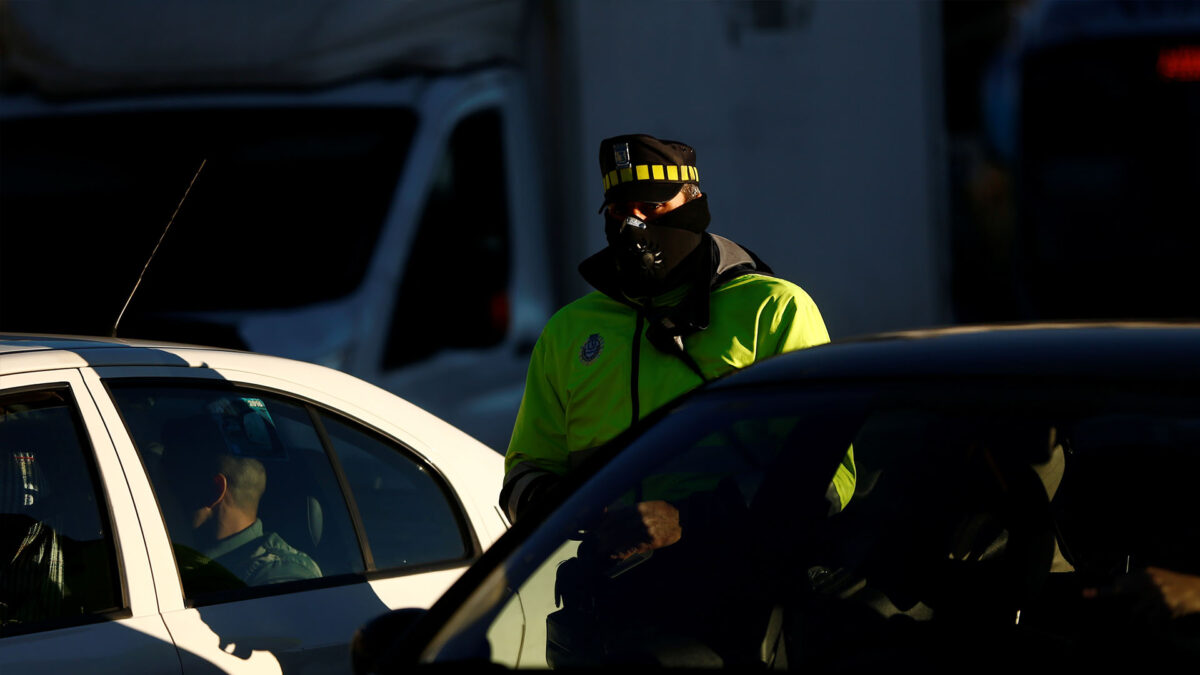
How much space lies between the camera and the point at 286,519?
3.51 m

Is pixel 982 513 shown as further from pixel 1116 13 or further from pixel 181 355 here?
pixel 1116 13

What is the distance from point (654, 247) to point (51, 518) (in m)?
1.35

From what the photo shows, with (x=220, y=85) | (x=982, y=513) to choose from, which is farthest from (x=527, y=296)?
(x=982, y=513)

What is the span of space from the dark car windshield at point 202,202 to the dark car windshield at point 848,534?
4.56 metres

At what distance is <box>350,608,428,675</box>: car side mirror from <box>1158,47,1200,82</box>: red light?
455 inches

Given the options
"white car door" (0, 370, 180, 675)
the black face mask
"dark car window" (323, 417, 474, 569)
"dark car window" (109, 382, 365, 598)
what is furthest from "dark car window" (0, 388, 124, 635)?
the black face mask

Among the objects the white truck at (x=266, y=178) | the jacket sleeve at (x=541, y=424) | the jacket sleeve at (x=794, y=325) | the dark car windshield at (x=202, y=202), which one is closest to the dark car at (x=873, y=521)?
the jacket sleeve at (x=794, y=325)

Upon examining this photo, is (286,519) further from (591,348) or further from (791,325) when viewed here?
(791,325)

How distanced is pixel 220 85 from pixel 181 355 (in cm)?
448

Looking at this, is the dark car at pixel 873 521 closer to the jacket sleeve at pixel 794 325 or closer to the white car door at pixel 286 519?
the jacket sleeve at pixel 794 325

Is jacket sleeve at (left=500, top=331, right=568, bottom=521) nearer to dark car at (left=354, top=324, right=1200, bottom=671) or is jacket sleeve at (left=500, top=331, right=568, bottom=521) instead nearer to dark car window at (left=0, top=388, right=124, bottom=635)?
dark car at (left=354, top=324, right=1200, bottom=671)

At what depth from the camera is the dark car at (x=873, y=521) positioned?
2.46 m

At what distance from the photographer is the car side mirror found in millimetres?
2543

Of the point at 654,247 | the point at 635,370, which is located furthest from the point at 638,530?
the point at 654,247
